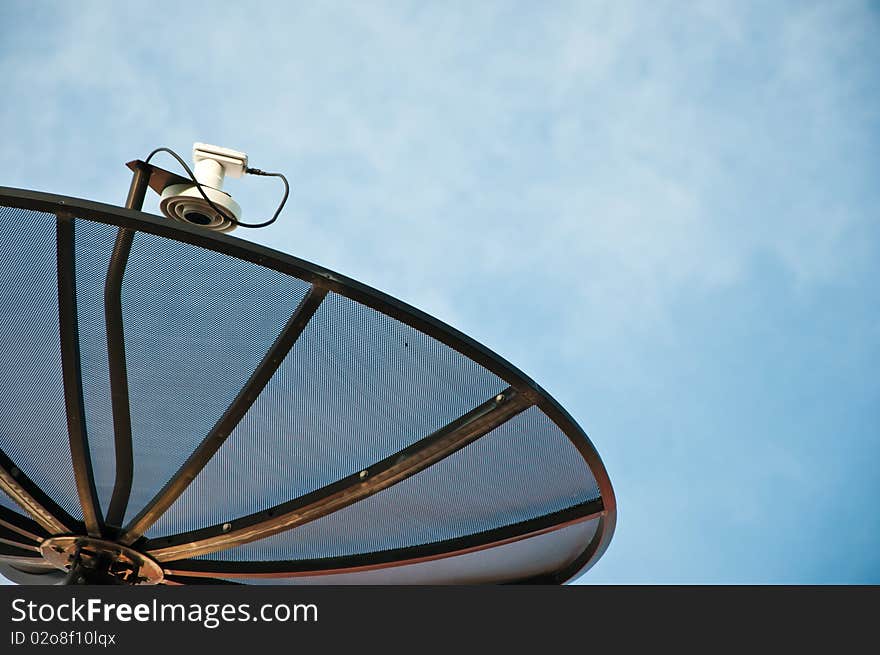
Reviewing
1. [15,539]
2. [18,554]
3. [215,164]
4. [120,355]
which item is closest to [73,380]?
[120,355]

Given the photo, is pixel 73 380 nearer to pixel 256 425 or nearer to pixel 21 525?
pixel 256 425

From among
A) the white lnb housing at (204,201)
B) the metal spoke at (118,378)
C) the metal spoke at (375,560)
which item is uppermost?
the white lnb housing at (204,201)

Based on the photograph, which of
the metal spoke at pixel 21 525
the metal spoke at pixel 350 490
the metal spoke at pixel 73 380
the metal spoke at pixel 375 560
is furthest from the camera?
the metal spoke at pixel 21 525

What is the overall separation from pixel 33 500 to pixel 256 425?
6.15 ft

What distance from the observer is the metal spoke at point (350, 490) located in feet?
21.4

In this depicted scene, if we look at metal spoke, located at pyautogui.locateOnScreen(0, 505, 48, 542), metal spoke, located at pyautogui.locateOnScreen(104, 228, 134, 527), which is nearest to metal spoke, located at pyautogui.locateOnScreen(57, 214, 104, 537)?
metal spoke, located at pyautogui.locateOnScreen(104, 228, 134, 527)

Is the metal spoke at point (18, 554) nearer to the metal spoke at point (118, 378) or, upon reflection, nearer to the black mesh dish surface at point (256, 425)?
the black mesh dish surface at point (256, 425)

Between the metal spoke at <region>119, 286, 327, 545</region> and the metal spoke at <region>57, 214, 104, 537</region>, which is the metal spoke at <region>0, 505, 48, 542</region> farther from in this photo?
the metal spoke at <region>119, 286, 327, 545</region>

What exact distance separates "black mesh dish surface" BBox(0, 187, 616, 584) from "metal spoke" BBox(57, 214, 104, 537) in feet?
0.05

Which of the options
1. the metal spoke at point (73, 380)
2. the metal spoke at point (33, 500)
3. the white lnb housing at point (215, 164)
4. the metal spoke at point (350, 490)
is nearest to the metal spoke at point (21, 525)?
the metal spoke at point (33, 500)

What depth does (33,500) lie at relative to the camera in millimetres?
7352

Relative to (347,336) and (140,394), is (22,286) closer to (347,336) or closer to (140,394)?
(140,394)

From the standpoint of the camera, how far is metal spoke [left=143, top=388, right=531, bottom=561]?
6520mm

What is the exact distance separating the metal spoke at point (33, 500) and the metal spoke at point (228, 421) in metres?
0.47
